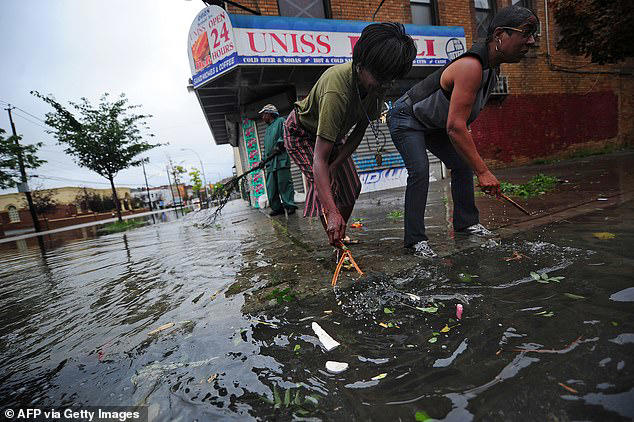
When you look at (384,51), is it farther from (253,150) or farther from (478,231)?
(253,150)

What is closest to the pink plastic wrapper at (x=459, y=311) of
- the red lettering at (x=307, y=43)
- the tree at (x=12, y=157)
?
the red lettering at (x=307, y=43)

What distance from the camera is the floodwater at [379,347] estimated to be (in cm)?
81

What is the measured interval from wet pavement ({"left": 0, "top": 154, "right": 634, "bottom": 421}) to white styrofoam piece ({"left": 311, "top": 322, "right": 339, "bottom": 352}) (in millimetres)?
29

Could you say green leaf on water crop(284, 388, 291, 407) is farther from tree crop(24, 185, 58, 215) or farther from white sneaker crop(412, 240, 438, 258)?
tree crop(24, 185, 58, 215)

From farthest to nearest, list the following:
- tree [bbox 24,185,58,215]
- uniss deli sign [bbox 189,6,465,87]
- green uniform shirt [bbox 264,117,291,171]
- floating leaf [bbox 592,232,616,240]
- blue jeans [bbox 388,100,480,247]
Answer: tree [bbox 24,185,58,215], uniss deli sign [bbox 189,6,465,87], green uniform shirt [bbox 264,117,291,171], blue jeans [bbox 388,100,480,247], floating leaf [bbox 592,232,616,240]

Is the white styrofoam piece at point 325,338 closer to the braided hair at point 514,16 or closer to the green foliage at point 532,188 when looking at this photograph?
the braided hair at point 514,16

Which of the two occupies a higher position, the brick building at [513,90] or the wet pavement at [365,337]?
the brick building at [513,90]

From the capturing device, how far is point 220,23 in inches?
249

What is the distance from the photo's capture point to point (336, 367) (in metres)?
1.00

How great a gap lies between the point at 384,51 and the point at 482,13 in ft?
38.1

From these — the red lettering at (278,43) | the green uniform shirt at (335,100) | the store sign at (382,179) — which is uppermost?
the red lettering at (278,43)

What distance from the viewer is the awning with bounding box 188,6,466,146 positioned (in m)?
6.34

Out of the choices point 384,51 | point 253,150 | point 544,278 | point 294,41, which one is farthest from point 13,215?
point 544,278

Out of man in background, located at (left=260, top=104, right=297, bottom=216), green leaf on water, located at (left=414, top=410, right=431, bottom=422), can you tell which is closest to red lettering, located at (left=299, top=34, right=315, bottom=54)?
man in background, located at (left=260, top=104, right=297, bottom=216)
